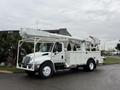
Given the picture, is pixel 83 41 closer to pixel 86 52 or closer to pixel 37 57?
pixel 86 52

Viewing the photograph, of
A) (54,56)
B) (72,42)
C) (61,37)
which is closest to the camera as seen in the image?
(54,56)

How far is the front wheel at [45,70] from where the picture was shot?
1300cm

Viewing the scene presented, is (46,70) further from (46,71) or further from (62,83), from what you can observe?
(62,83)

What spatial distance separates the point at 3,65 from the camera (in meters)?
20.5

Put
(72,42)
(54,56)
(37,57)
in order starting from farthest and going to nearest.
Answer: (72,42)
(54,56)
(37,57)

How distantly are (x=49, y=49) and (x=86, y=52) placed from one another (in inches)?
145

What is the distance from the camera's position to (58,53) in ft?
47.9

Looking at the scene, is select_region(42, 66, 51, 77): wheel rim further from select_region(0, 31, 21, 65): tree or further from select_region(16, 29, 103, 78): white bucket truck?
select_region(0, 31, 21, 65): tree

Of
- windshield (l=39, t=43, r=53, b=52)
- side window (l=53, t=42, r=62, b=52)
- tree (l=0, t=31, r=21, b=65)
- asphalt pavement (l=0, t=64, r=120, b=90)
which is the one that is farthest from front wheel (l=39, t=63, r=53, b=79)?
tree (l=0, t=31, r=21, b=65)

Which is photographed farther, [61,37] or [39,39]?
[61,37]

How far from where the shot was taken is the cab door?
46.8 ft

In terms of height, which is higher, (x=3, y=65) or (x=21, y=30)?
(x=21, y=30)

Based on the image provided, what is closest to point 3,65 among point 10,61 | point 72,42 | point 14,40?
point 10,61

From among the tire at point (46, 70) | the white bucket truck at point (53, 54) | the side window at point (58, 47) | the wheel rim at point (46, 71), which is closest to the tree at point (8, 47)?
the white bucket truck at point (53, 54)
